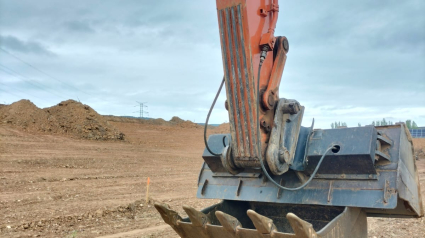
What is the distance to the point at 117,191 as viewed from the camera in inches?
457

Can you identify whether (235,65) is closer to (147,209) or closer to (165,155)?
(147,209)

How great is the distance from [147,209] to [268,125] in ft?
19.0

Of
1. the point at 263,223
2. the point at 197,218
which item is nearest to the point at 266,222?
the point at 263,223

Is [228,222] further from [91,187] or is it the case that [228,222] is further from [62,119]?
[62,119]

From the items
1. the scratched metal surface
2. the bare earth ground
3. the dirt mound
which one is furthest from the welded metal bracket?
the dirt mound

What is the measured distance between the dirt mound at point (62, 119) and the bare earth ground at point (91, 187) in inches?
42.9

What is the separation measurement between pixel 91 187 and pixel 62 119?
1262 centimetres

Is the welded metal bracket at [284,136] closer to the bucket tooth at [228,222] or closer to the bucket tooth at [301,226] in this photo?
the bucket tooth at [228,222]

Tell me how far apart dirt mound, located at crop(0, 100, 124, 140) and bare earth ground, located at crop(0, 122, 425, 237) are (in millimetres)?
1089

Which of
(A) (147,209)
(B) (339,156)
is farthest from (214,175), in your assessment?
(A) (147,209)

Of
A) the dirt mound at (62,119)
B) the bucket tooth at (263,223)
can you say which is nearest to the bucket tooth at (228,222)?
the bucket tooth at (263,223)

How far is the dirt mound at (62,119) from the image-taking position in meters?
22.0

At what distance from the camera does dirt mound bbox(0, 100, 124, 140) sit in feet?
72.2

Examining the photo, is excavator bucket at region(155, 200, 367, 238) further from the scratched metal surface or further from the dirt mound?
the dirt mound
